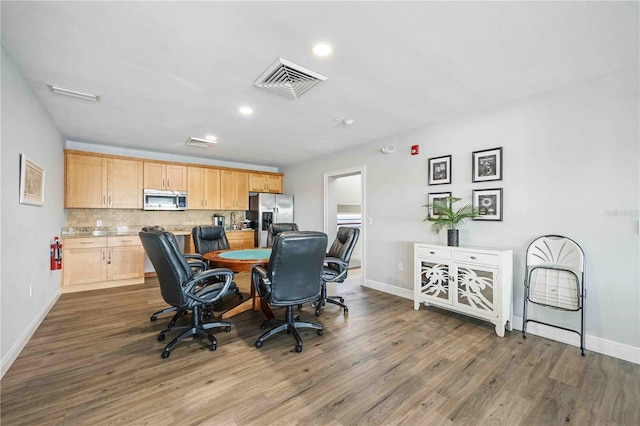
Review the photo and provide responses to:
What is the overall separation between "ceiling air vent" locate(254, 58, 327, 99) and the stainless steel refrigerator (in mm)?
3590

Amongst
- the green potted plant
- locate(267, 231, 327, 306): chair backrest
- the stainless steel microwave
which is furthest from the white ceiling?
the stainless steel microwave

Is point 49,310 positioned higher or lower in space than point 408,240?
lower

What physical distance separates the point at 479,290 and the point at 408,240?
4.01ft

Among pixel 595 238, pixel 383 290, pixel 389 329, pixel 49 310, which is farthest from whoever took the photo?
pixel 383 290

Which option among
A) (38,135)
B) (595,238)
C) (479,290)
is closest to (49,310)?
(38,135)

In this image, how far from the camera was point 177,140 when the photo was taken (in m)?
4.57

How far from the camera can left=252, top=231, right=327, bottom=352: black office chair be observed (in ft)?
7.75

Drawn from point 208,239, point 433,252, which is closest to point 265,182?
point 208,239

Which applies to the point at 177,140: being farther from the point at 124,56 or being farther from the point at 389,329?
the point at 389,329

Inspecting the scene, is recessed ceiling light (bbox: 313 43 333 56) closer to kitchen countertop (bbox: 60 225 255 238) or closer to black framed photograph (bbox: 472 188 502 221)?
black framed photograph (bbox: 472 188 502 221)

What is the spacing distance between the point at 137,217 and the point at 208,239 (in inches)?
89.2

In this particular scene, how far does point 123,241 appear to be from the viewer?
4.65 metres

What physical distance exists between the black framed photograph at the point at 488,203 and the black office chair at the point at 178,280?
2.82m

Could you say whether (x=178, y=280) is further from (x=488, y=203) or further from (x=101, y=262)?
(x=488, y=203)
